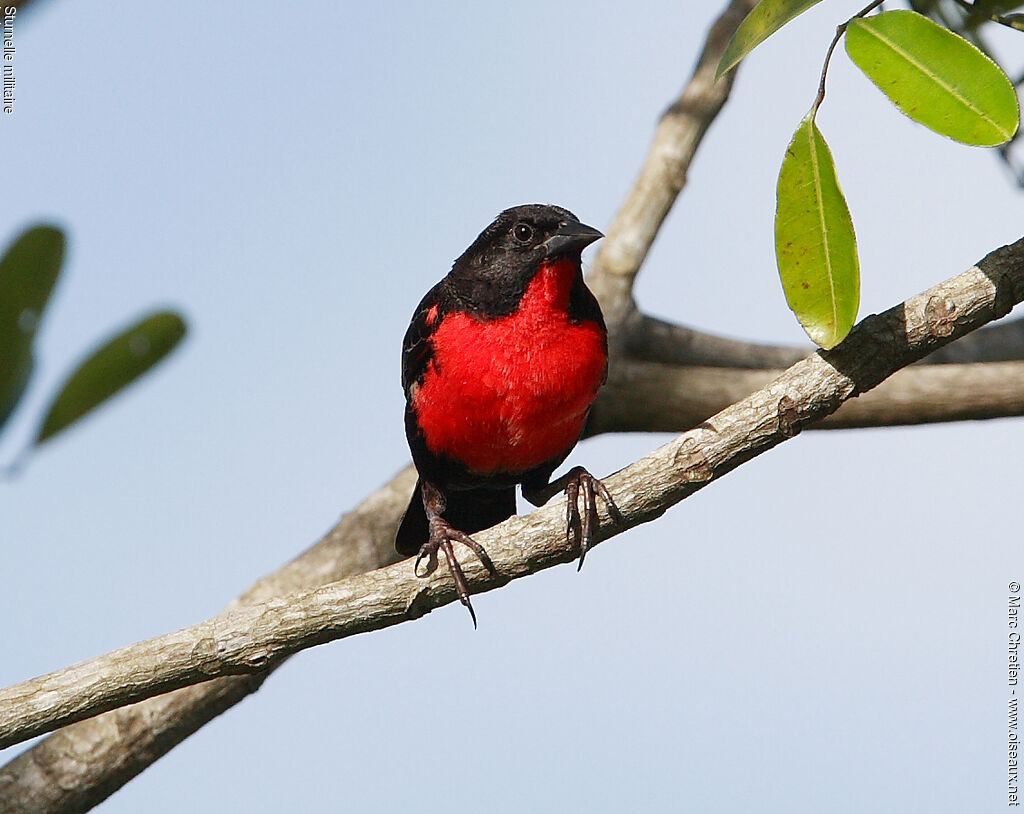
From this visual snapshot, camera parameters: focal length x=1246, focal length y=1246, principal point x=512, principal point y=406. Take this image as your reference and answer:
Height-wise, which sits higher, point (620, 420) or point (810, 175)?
point (810, 175)

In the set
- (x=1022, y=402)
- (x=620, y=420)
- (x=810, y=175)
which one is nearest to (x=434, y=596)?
(x=810, y=175)

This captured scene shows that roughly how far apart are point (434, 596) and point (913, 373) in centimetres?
233

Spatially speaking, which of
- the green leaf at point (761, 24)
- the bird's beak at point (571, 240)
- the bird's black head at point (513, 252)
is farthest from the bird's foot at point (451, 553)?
the green leaf at point (761, 24)

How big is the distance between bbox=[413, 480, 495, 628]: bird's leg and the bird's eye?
0.89 meters

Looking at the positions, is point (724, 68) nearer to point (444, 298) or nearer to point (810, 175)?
point (810, 175)

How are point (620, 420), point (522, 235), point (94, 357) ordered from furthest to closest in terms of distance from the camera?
point (620, 420) < point (522, 235) < point (94, 357)

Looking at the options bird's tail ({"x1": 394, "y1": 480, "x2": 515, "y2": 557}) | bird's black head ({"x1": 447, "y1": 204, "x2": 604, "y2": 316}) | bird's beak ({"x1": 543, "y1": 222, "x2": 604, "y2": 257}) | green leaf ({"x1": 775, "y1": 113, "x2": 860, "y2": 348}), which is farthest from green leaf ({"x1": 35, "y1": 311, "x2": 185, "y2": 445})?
green leaf ({"x1": 775, "y1": 113, "x2": 860, "y2": 348})

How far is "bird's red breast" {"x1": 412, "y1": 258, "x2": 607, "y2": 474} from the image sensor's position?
3846mm

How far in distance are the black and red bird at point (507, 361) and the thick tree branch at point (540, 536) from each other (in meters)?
0.60

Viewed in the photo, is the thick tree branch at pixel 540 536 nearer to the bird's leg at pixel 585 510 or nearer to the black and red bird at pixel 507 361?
the bird's leg at pixel 585 510

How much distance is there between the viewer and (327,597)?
9.82ft

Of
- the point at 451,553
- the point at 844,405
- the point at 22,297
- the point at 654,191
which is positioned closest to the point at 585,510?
the point at 451,553

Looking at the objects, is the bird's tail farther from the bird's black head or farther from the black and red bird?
the bird's black head

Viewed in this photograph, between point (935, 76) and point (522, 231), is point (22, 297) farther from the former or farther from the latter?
point (935, 76)
